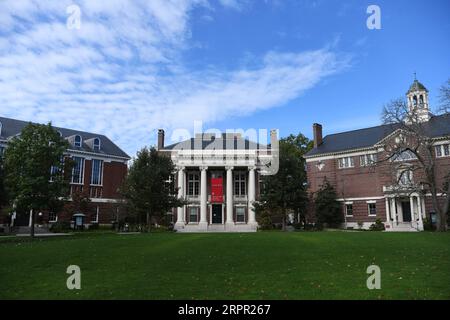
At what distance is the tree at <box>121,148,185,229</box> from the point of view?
37562mm

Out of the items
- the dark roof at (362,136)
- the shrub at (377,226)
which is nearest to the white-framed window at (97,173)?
the dark roof at (362,136)

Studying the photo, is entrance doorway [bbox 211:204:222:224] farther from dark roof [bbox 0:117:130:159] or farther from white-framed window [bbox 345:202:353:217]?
dark roof [bbox 0:117:130:159]

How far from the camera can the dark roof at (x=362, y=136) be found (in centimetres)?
5041

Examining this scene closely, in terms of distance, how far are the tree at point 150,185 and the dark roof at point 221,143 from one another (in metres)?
20.3

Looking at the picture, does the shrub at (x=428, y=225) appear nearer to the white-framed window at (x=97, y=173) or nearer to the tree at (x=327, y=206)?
the tree at (x=327, y=206)

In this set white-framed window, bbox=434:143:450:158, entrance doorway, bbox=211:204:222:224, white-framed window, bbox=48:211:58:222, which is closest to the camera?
white-framed window, bbox=434:143:450:158

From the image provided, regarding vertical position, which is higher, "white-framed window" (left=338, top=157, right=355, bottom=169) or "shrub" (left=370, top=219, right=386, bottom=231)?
"white-framed window" (left=338, top=157, right=355, bottom=169)

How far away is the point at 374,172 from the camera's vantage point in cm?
5281

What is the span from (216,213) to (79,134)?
2903cm

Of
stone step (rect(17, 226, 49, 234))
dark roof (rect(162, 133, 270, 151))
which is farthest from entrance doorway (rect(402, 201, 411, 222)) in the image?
stone step (rect(17, 226, 49, 234))

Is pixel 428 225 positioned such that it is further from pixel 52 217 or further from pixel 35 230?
pixel 52 217

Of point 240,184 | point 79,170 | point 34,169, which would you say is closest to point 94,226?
point 79,170
